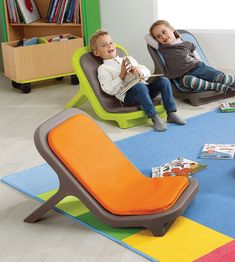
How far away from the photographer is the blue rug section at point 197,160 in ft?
9.27

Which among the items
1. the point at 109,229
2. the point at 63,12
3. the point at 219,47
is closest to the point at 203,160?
the point at 109,229

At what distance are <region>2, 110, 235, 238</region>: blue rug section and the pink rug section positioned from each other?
0.11 meters

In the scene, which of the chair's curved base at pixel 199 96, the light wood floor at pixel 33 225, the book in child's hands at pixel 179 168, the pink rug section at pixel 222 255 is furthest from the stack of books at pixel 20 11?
the pink rug section at pixel 222 255

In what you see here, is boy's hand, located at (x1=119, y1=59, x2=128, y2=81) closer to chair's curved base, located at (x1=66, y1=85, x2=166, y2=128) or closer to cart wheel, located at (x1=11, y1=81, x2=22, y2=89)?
chair's curved base, located at (x1=66, y1=85, x2=166, y2=128)

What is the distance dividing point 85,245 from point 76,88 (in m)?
3.15

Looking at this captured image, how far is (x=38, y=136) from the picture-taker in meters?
2.71

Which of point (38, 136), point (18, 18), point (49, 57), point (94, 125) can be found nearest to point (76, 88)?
point (49, 57)

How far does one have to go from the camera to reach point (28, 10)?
618cm

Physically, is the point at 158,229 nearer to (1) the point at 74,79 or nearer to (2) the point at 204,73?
(2) the point at 204,73

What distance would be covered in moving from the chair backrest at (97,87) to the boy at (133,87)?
5cm

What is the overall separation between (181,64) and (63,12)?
1.75 metres

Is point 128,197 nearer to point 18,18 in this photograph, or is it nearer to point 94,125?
point 94,125

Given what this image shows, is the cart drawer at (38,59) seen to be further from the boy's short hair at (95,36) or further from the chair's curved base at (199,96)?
the chair's curved base at (199,96)

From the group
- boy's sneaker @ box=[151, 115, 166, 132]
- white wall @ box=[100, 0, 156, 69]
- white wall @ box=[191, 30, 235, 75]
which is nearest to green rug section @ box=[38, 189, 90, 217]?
boy's sneaker @ box=[151, 115, 166, 132]
